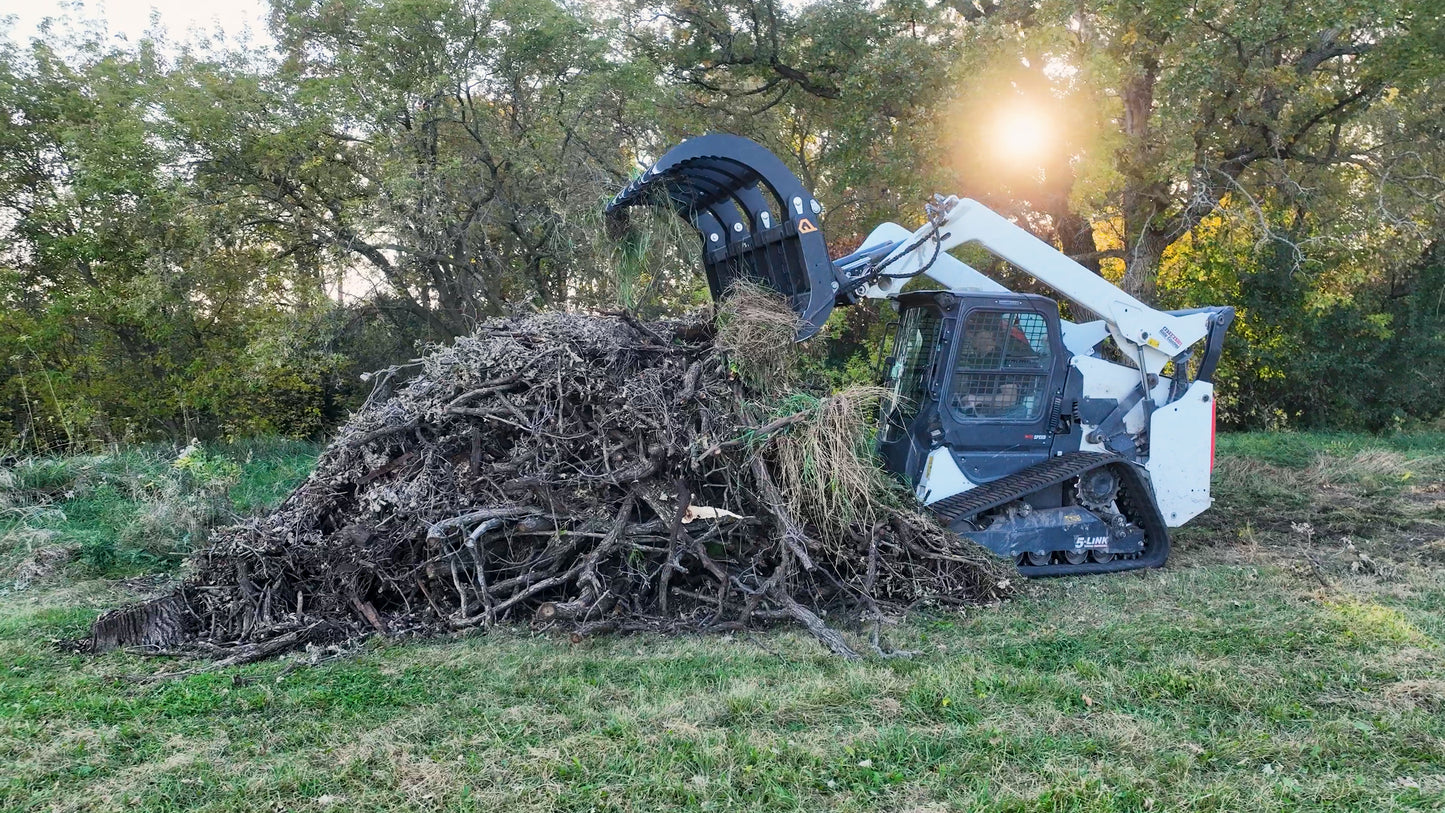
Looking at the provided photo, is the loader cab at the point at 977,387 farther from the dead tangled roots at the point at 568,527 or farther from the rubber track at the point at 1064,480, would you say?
the dead tangled roots at the point at 568,527

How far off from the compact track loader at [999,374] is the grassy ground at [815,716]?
0.67 m

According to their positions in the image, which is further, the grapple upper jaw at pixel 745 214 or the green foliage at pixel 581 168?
the green foliage at pixel 581 168

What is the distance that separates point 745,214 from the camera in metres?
6.86

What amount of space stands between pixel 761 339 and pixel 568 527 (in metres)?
1.62

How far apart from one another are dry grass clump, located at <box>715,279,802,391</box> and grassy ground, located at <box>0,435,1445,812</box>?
5.43ft

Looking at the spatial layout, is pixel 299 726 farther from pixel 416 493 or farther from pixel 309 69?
pixel 309 69

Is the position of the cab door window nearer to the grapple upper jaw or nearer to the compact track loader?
the compact track loader

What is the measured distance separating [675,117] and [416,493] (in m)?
10.7

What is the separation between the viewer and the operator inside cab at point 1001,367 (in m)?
6.61

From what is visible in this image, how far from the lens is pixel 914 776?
3.47m

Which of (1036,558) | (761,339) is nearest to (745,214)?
(761,339)

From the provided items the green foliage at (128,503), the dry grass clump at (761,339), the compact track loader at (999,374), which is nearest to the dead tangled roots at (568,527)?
the dry grass clump at (761,339)

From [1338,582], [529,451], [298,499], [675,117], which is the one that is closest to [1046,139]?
[675,117]

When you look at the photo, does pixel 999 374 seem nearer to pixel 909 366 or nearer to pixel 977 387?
pixel 977 387
